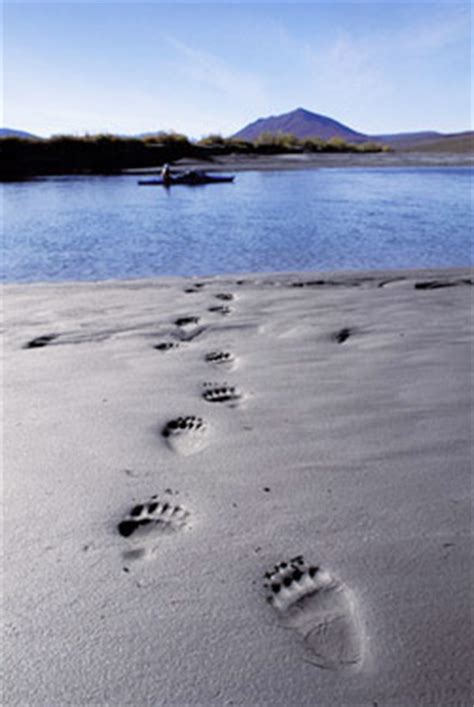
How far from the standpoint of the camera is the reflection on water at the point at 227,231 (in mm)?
8969

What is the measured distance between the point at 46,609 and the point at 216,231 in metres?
11.0

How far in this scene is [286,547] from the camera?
198 centimetres

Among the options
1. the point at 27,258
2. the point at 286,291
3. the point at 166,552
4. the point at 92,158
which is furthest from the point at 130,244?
the point at 92,158

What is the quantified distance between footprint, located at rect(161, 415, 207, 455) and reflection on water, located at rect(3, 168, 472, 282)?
18.2ft

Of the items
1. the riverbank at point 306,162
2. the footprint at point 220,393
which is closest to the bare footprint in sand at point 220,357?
the footprint at point 220,393

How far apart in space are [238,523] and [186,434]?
76cm

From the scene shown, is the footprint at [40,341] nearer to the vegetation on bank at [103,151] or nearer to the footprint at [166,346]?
the footprint at [166,346]

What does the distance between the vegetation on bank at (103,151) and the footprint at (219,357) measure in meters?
29.8

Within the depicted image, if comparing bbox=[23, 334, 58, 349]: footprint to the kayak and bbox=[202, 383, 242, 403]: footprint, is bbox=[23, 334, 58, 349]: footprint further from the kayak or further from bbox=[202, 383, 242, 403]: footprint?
the kayak

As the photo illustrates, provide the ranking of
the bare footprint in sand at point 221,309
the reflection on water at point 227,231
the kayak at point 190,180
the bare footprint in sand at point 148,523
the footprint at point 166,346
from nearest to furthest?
the bare footprint in sand at point 148,523 → the footprint at point 166,346 → the bare footprint in sand at point 221,309 → the reflection on water at point 227,231 → the kayak at point 190,180

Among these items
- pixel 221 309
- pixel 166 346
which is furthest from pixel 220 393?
pixel 221 309

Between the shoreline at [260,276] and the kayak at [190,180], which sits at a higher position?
the kayak at [190,180]

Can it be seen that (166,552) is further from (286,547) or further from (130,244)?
(130,244)

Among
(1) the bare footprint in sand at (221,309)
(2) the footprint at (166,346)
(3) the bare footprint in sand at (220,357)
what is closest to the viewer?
(3) the bare footprint in sand at (220,357)
